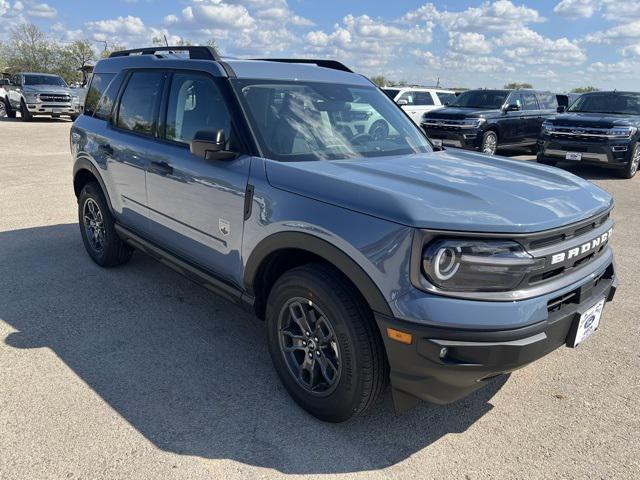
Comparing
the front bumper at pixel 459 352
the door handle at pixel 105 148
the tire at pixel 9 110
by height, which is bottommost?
the tire at pixel 9 110

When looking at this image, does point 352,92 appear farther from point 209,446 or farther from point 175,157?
point 209,446

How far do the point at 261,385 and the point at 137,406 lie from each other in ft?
2.31

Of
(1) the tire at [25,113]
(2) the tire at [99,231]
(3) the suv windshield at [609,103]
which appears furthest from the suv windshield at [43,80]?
(3) the suv windshield at [609,103]

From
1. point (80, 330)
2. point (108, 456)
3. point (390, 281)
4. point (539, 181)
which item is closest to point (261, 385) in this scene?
point (108, 456)

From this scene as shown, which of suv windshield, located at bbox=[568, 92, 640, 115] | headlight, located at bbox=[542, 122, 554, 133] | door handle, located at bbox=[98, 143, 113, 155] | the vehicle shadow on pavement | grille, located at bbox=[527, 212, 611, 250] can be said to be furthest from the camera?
suv windshield, located at bbox=[568, 92, 640, 115]

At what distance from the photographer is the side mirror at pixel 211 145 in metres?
3.00

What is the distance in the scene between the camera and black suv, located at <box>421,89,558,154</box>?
12.9m

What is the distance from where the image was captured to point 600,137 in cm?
1058

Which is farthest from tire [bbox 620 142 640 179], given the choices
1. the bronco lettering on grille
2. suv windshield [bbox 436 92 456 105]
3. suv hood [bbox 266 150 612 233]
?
the bronco lettering on grille

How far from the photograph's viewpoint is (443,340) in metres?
2.17

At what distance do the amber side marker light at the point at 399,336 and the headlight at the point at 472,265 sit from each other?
0.25 metres

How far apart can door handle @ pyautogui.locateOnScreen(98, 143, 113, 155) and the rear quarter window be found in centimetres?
54

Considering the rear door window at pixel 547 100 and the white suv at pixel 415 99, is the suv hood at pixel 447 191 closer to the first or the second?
the white suv at pixel 415 99

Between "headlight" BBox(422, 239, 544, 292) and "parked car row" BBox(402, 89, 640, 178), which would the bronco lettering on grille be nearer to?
"headlight" BBox(422, 239, 544, 292)
